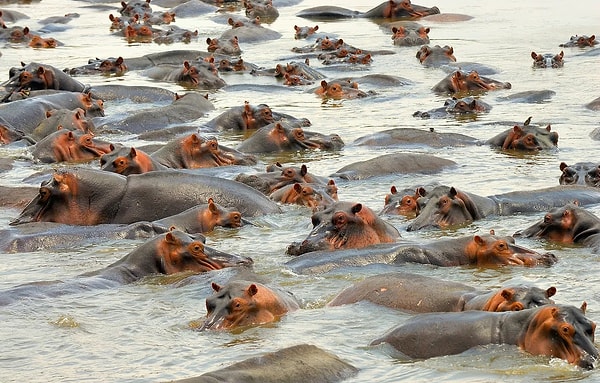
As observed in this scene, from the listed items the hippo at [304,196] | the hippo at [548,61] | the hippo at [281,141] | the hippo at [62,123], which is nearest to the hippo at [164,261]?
the hippo at [304,196]

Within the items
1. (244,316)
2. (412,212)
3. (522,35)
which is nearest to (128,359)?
(244,316)

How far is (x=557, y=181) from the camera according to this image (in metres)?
11.4

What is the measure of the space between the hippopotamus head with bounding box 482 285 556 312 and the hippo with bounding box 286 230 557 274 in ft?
5.02

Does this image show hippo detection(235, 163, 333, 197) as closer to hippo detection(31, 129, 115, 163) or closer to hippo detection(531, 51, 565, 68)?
hippo detection(31, 129, 115, 163)

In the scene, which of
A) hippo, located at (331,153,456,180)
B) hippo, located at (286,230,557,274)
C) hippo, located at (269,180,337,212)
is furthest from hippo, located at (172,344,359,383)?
hippo, located at (331,153,456,180)

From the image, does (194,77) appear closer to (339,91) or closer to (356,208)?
(339,91)

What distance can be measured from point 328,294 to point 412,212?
8.55ft

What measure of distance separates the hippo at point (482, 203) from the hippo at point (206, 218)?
4.16 ft

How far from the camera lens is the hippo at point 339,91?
16.8m

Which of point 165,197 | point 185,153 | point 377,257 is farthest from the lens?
point 185,153

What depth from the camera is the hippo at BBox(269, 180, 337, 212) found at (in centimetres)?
1012

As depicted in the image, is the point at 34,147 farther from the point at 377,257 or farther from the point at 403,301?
the point at 403,301

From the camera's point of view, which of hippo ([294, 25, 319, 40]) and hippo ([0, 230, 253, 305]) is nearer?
hippo ([0, 230, 253, 305])

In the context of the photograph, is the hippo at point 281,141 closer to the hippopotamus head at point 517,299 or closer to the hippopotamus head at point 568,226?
the hippopotamus head at point 568,226
